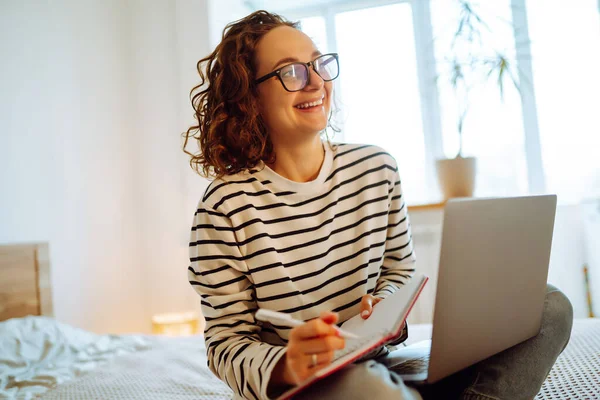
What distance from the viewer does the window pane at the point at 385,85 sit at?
3375 mm

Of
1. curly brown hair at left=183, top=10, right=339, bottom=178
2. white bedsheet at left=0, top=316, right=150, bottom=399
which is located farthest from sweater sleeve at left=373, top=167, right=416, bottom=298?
white bedsheet at left=0, top=316, right=150, bottom=399

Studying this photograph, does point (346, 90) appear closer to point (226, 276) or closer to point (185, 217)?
point (185, 217)

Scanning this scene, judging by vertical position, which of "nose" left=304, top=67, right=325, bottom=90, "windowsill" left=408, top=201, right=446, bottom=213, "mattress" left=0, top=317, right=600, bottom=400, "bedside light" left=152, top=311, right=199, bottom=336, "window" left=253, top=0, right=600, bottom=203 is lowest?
"bedside light" left=152, top=311, right=199, bottom=336

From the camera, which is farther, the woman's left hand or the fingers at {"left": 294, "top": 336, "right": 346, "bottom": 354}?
the woman's left hand

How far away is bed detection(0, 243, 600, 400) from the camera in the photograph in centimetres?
137

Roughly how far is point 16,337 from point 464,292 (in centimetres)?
154

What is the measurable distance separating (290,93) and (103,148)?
2125mm

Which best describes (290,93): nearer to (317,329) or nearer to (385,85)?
(317,329)

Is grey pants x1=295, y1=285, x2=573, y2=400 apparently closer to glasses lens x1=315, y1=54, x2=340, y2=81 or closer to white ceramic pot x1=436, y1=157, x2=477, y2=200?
glasses lens x1=315, y1=54, x2=340, y2=81

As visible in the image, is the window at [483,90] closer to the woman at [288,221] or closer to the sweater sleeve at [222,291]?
the woman at [288,221]

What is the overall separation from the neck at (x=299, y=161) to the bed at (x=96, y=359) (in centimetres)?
60

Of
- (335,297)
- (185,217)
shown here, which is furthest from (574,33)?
(335,297)

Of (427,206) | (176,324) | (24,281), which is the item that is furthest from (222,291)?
(427,206)

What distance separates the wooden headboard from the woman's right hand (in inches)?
69.0
